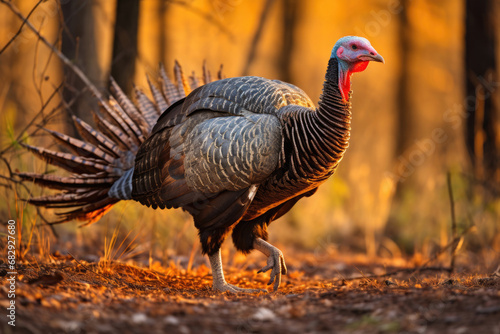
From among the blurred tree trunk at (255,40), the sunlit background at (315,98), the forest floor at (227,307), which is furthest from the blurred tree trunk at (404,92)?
the forest floor at (227,307)

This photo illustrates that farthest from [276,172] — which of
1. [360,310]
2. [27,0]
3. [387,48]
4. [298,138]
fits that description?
[387,48]

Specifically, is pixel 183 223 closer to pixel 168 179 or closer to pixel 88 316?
pixel 168 179

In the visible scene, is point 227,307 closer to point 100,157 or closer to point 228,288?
point 228,288

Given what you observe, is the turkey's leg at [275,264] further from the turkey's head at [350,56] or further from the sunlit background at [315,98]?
the turkey's head at [350,56]

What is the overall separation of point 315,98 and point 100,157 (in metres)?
12.8

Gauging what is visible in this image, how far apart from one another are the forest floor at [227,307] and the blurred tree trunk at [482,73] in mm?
4833

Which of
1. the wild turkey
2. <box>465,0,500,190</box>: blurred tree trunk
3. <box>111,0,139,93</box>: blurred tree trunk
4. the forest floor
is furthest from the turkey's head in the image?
<box>465,0,500,190</box>: blurred tree trunk

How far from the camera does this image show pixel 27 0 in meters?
13.9

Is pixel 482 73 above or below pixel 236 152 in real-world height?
above

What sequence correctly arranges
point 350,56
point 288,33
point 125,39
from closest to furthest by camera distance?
point 350,56 < point 125,39 < point 288,33

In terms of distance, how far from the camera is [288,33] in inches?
525

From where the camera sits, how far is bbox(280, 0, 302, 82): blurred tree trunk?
12.8 meters

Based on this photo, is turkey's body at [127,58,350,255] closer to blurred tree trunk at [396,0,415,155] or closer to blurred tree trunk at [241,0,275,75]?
blurred tree trunk at [241,0,275,75]

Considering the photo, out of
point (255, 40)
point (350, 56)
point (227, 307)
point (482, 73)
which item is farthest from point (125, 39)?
point (482, 73)
